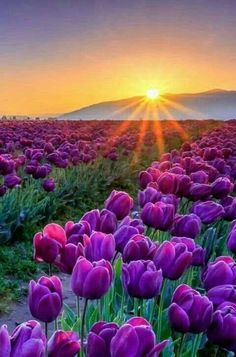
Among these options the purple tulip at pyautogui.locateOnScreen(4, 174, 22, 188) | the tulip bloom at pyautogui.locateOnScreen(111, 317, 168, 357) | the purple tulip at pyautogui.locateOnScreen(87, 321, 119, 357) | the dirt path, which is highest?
the tulip bloom at pyautogui.locateOnScreen(111, 317, 168, 357)

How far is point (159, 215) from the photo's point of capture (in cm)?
252

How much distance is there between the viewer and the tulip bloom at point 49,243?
74.8 inches

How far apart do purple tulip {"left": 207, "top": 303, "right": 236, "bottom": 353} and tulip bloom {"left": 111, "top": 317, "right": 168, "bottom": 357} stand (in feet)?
1.27

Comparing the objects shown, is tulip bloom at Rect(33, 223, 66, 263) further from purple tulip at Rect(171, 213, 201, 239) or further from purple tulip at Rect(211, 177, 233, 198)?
purple tulip at Rect(211, 177, 233, 198)

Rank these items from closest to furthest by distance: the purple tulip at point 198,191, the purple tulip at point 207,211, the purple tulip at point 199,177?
the purple tulip at point 207,211, the purple tulip at point 198,191, the purple tulip at point 199,177

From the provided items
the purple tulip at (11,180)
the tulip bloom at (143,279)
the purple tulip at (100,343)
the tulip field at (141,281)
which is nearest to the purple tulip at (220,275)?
the tulip field at (141,281)

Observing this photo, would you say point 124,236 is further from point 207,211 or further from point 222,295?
point 207,211

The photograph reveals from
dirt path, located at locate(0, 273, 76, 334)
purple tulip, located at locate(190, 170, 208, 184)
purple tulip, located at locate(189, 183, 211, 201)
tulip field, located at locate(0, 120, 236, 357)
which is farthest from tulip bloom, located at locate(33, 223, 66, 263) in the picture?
dirt path, located at locate(0, 273, 76, 334)

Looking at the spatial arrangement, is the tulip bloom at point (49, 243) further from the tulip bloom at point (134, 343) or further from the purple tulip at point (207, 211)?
the purple tulip at point (207, 211)

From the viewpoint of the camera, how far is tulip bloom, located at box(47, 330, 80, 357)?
1239 millimetres

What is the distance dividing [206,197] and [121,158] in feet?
34.8

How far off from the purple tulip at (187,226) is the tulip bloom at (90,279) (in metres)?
0.96

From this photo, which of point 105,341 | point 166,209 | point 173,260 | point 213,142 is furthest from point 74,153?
point 105,341

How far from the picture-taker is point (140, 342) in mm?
1200
